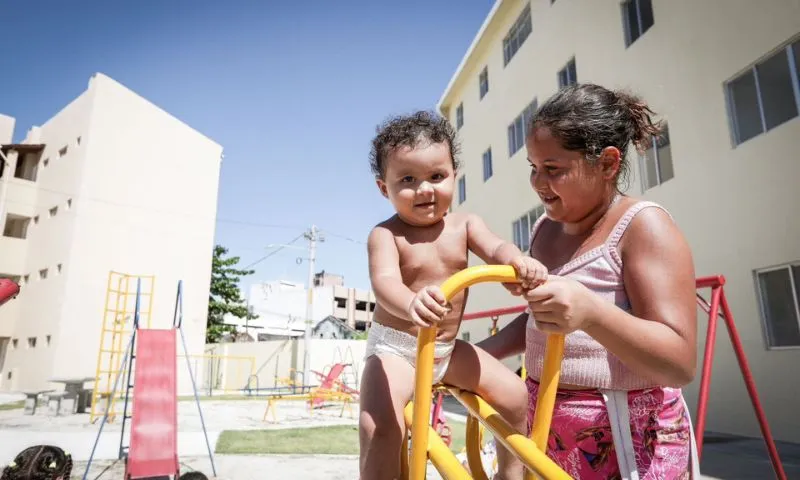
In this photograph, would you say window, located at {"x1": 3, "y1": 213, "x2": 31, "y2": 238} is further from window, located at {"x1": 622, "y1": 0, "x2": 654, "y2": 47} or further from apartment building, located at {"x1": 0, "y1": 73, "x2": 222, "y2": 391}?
window, located at {"x1": 622, "y1": 0, "x2": 654, "y2": 47}

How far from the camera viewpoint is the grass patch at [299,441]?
7.53 metres

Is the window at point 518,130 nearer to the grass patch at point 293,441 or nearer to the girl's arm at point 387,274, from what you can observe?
the grass patch at point 293,441

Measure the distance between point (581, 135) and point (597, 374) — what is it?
634 millimetres

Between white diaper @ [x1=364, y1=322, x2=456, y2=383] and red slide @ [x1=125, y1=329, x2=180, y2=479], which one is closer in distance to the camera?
white diaper @ [x1=364, y1=322, x2=456, y2=383]

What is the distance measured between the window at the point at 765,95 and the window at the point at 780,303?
2106 mm

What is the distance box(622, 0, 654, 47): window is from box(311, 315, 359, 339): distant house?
34.2 m

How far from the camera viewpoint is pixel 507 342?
1.72 meters

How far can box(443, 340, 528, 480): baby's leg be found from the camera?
1441 mm

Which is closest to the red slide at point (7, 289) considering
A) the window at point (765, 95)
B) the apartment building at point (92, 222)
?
the window at point (765, 95)

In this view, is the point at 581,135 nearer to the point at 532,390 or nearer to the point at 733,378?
the point at 532,390

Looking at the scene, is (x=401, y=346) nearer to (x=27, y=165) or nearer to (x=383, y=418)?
(x=383, y=418)

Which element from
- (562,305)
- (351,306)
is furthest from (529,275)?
(351,306)

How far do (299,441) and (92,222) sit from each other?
1707 cm

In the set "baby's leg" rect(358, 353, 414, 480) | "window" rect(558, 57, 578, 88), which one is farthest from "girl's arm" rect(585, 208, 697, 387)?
"window" rect(558, 57, 578, 88)
